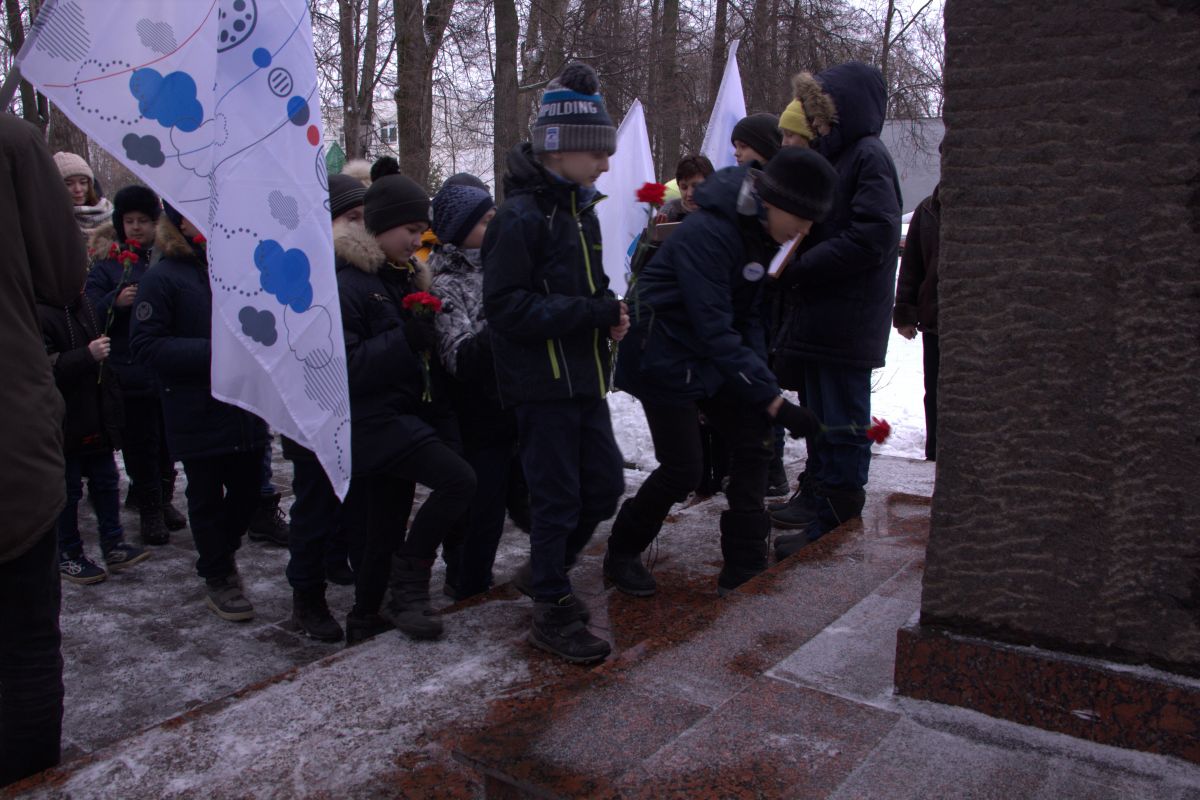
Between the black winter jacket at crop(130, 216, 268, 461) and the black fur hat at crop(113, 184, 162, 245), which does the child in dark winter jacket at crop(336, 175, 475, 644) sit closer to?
the black winter jacket at crop(130, 216, 268, 461)

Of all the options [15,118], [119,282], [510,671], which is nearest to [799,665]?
[510,671]

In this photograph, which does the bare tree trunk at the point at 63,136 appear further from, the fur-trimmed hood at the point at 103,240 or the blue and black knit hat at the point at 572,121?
the blue and black knit hat at the point at 572,121

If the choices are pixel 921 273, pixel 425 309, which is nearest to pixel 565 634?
pixel 425 309

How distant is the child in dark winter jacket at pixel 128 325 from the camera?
15.9ft

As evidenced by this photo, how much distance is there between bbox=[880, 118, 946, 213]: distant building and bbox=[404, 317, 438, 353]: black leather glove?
16.3 meters

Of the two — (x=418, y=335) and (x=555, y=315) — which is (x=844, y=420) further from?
(x=418, y=335)

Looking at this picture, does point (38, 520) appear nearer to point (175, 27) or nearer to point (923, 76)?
point (175, 27)

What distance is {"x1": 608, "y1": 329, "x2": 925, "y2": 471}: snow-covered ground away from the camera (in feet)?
22.5

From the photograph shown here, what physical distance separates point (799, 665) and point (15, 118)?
7.30ft

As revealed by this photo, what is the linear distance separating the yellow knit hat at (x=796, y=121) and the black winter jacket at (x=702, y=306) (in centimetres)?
76

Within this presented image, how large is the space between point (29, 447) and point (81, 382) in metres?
2.33

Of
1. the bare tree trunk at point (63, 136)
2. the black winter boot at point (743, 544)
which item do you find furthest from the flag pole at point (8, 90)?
the bare tree trunk at point (63, 136)

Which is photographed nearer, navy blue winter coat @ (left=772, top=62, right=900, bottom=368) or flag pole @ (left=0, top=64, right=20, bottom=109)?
flag pole @ (left=0, top=64, right=20, bottom=109)

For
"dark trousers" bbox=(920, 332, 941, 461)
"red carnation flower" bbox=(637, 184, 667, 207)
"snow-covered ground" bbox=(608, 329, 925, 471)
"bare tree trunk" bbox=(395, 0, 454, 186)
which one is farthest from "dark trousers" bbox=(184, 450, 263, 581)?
"bare tree trunk" bbox=(395, 0, 454, 186)
